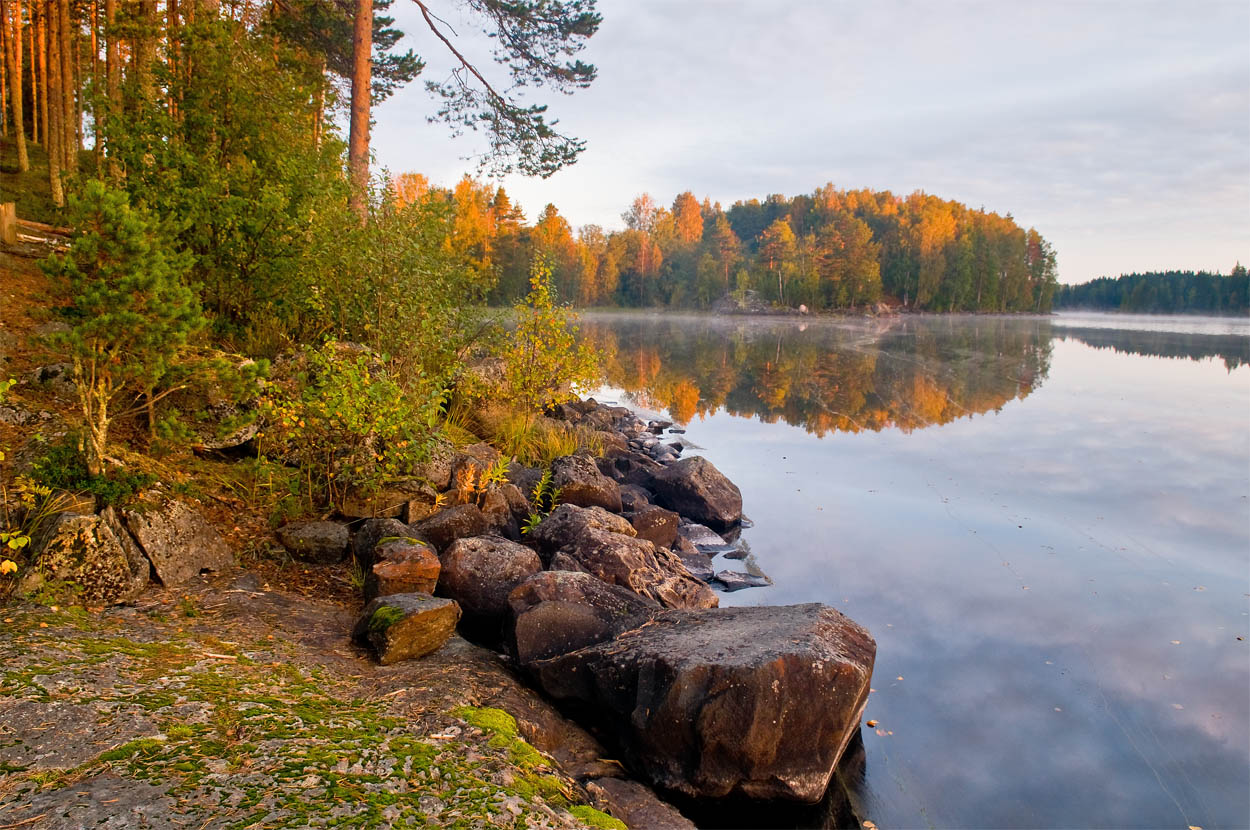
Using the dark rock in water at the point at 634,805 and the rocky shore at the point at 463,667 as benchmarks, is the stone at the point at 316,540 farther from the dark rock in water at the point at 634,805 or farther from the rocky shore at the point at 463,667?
the dark rock in water at the point at 634,805

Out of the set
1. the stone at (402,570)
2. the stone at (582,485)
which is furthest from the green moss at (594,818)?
the stone at (582,485)

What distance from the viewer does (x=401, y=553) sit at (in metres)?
6.29

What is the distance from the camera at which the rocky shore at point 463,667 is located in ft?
10.5

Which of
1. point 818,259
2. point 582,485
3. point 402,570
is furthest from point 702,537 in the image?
point 818,259

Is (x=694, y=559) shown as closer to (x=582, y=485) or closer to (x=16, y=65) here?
(x=582, y=485)

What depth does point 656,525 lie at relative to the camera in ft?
32.0

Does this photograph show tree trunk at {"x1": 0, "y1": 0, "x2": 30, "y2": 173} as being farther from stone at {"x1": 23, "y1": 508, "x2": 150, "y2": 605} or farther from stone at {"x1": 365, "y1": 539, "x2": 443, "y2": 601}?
stone at {"x1": 365, "y1": 539, "x2": 443, "y2": 601}

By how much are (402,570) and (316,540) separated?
121cm

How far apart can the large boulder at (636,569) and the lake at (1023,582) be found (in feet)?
3.10

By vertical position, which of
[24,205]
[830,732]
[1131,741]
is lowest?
[1131,741]

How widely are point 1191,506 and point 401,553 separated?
12.7m

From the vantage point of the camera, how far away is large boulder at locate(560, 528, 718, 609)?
24.6ft

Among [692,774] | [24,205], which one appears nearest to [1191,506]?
[692,774]

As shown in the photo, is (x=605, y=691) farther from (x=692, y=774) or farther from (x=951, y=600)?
(x=951, y=600)
